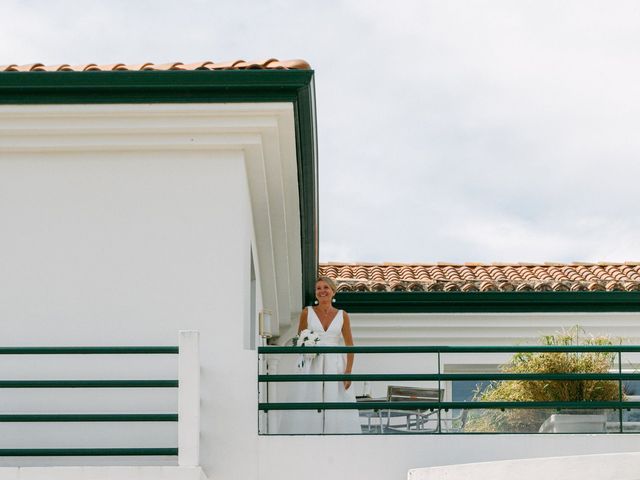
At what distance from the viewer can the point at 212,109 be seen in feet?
33.1

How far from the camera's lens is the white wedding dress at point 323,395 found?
1120 centimetres

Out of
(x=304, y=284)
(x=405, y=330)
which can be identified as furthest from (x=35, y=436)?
(x=405, y=330)

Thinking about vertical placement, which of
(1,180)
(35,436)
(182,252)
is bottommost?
(35,436)

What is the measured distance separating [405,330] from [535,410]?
712 centimetres

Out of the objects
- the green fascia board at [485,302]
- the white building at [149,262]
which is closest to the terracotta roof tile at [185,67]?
the white building at [149,262]

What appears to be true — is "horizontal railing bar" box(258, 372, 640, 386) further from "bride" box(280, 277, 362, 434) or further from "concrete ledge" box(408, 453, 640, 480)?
"concrete ledge" box(408, 453, 640, 480)

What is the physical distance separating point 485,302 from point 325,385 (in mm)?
6017

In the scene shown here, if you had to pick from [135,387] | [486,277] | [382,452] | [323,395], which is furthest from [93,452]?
[486,277]

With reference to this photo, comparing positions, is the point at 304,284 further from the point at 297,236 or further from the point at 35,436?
the point at 35,436

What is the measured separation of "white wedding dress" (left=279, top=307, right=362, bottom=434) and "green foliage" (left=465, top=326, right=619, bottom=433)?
126cm

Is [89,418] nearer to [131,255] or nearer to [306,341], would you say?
[131,255]

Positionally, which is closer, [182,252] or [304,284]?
[182,252]

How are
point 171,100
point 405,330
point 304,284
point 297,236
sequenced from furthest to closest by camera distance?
point 405,330
point 304,284
point 297,236
point 171,100

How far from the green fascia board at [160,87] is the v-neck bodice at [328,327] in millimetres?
2968
